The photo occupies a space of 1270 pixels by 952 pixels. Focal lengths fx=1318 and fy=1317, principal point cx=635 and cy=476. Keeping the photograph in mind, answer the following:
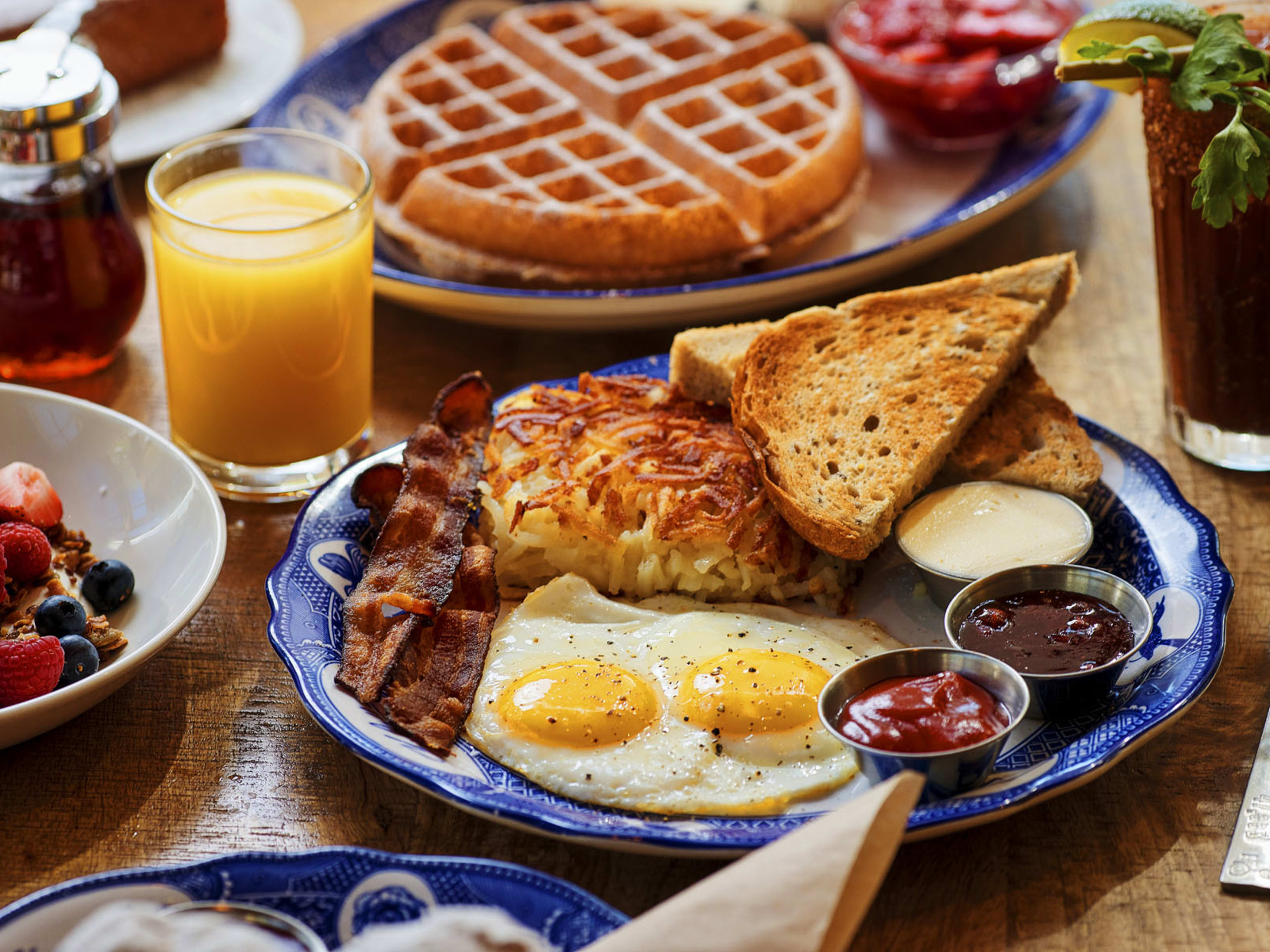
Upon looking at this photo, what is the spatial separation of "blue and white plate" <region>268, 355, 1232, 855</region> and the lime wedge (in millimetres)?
728

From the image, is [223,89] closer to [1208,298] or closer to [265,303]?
[265,303]

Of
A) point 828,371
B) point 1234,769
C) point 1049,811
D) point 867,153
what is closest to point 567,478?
point 828,371

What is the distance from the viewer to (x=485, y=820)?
1931mm

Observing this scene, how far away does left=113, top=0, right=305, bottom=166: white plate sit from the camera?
3873mm

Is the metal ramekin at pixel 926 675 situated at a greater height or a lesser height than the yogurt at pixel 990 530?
greater

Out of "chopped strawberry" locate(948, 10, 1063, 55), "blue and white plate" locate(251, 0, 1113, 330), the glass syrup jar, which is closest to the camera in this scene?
the glass syrup jar

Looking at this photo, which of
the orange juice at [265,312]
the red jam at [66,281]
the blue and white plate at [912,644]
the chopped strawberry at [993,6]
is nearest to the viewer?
the blue and white plate at [912,644]

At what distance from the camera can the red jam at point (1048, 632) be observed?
2.02m

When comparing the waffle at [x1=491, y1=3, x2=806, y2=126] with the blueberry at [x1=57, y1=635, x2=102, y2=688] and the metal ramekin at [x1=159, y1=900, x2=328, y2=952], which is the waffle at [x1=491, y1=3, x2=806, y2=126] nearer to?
the blueberry at [x1=57, y1=635, x2=102, y2=688]

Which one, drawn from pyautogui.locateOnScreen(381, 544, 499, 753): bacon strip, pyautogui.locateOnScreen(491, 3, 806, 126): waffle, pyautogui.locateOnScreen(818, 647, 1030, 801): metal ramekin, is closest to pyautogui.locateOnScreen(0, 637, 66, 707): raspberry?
pyautogui.locateOnScreen(381, 544, 499, 753): bacon strip

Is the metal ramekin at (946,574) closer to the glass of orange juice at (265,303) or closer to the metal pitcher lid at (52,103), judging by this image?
the glass of orange juice at (265,303)

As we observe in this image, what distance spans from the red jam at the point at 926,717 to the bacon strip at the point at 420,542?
2.34 feet

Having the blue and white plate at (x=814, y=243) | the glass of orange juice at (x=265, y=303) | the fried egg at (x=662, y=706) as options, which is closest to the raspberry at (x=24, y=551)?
the glass of orange juice at (x=265, y=303)

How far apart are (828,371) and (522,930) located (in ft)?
4.85
